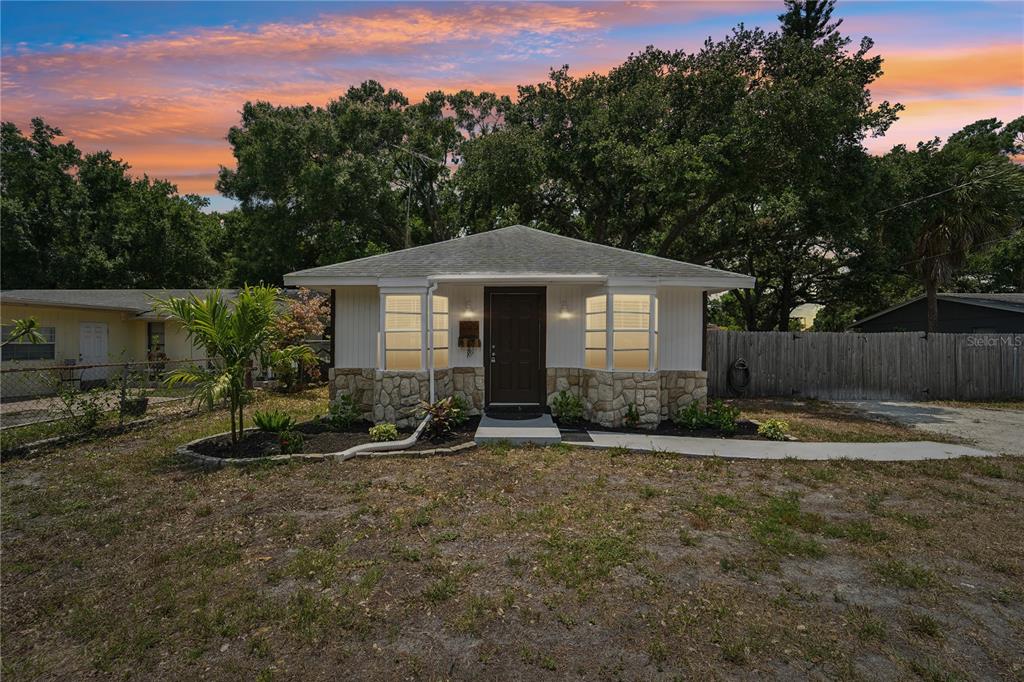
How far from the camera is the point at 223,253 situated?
1256 inches

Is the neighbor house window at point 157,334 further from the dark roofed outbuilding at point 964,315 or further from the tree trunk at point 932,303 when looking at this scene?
the dark roofed outbuilding at point 964,315

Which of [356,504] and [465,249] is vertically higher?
[465,249]

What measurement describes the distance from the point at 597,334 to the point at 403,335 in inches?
154

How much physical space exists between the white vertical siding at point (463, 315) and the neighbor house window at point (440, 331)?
0.17 m

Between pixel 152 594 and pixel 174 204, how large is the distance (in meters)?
32.0

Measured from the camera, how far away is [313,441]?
7691 millimetres

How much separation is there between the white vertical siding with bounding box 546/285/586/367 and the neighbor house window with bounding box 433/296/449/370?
2186 millimetres

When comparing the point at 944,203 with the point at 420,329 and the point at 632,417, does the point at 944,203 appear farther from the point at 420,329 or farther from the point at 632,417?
the point at 420,329

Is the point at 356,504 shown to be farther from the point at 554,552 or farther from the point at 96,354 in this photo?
the point at 96,354

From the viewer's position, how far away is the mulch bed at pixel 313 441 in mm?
7066

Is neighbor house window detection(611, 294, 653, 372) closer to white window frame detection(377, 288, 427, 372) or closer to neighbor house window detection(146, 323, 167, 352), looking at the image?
white window frame detection(377, 288, 427, 372)

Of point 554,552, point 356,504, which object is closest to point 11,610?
point 356,504

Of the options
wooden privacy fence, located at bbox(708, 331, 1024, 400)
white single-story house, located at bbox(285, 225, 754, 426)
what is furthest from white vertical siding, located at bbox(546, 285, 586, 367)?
wooden privacy fence, located at bbox(708, 331, 1024, 400)

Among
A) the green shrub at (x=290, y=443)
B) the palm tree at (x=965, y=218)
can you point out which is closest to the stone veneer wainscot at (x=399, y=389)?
the green shrub at (x=290, y=443)
